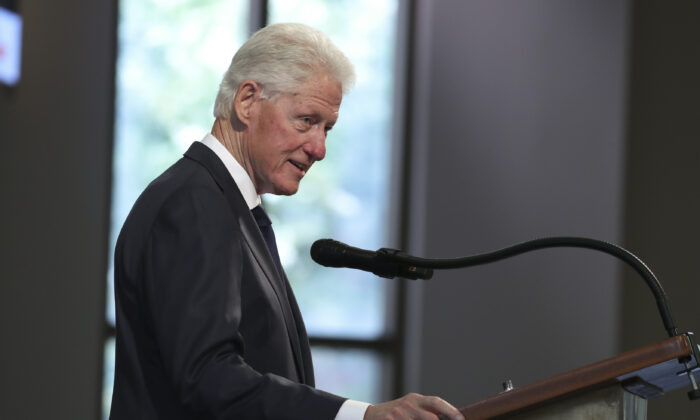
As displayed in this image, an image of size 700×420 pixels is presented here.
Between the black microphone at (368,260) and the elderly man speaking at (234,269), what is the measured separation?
11 cm

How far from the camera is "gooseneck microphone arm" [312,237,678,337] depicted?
124cm

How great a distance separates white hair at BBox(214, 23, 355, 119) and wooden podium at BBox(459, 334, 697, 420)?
689 millimetres

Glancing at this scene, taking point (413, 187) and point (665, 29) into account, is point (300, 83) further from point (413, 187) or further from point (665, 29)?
point (665, 29)

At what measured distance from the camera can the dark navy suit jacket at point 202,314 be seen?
1241mm

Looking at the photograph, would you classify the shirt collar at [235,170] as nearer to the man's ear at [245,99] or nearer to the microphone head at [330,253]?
the man's ear at [245,99]

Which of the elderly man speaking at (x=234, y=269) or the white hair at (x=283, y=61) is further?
the white hair at (x=283, y=61)

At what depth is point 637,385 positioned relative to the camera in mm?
1170

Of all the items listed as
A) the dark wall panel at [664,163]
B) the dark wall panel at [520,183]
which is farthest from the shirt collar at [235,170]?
the dark wall panel at [664,163]

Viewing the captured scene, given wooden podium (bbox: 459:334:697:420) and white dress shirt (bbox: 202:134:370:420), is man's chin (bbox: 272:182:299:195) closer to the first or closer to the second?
white dress shirt (bbox: 202:134:370:420)

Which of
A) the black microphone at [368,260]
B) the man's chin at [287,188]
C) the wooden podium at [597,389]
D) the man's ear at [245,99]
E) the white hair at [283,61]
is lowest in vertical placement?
the wooden podium at [597,389]

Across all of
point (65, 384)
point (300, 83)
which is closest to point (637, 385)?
point (300, 83)

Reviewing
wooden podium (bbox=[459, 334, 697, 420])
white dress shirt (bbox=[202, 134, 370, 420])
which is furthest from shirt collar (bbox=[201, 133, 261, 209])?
wooden podium (bbox=[459, 334, 697, 420])

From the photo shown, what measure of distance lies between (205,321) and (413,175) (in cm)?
320

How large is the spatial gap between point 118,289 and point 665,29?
3637mm
